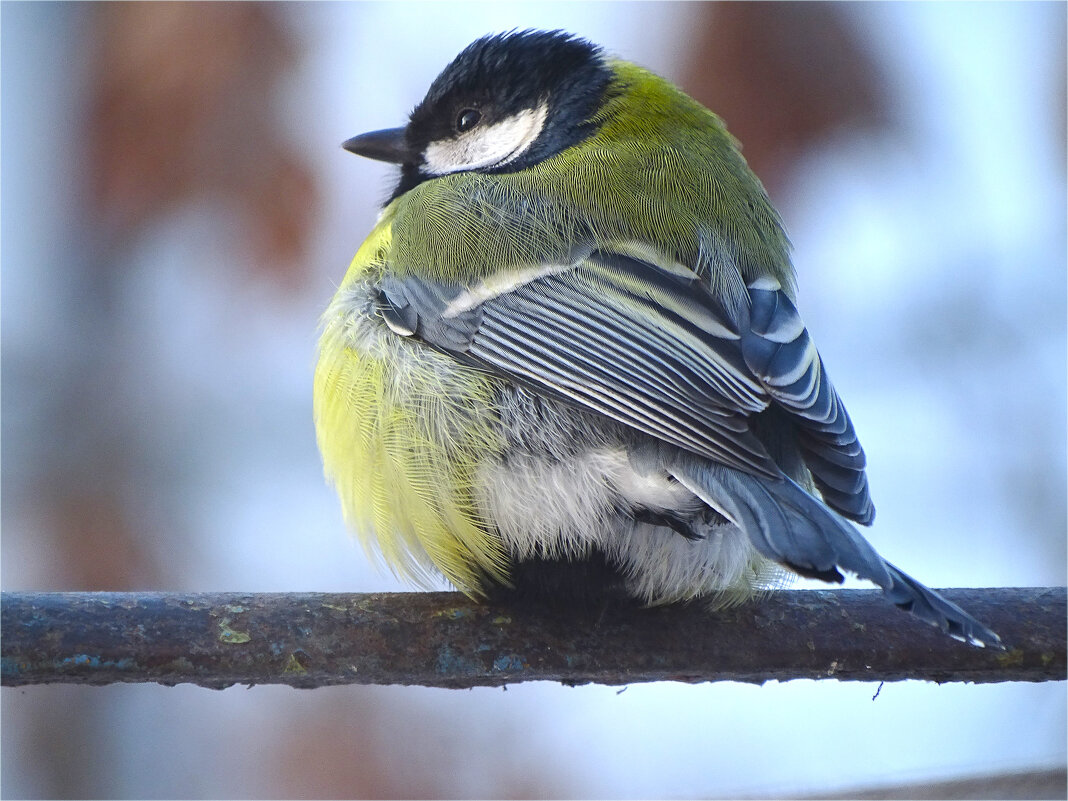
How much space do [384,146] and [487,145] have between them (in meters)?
0.33

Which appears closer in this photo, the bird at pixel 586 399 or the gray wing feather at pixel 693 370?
the gray wing feather at pixel 693 370

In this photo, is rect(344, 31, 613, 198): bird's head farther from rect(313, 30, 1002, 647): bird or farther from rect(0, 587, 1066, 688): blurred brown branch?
rect(0, 587, 1066, 688): blurred brown branch

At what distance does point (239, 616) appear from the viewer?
143 cm

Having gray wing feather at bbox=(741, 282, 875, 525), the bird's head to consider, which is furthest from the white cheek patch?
gray wing feather at bbox=(741, 282, 875, 525)

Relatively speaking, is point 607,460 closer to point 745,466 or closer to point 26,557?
point 745,466

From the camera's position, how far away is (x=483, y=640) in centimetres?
157

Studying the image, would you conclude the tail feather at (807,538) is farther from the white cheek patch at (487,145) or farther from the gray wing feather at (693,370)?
the white cheek patch at (487,145)

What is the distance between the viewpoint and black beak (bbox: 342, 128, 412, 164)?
8.70ft

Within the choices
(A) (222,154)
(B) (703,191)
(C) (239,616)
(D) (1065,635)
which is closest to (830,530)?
(D) (1065,635)

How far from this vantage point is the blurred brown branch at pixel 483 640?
1.38 meters

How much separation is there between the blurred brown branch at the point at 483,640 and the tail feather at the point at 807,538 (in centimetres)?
29

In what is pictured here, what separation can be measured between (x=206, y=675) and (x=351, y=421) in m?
0.54

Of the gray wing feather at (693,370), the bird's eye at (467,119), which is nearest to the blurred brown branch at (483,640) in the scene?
the gray wing feather at (693,370)

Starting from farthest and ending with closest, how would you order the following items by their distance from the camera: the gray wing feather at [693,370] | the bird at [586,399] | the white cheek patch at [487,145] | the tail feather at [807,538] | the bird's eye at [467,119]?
the bird's eye at [467,119]
the white cheek patch at [487,145]
the bird at [586,399]
the gray wing feather at [693,370]
the tail feather at [807,538]
